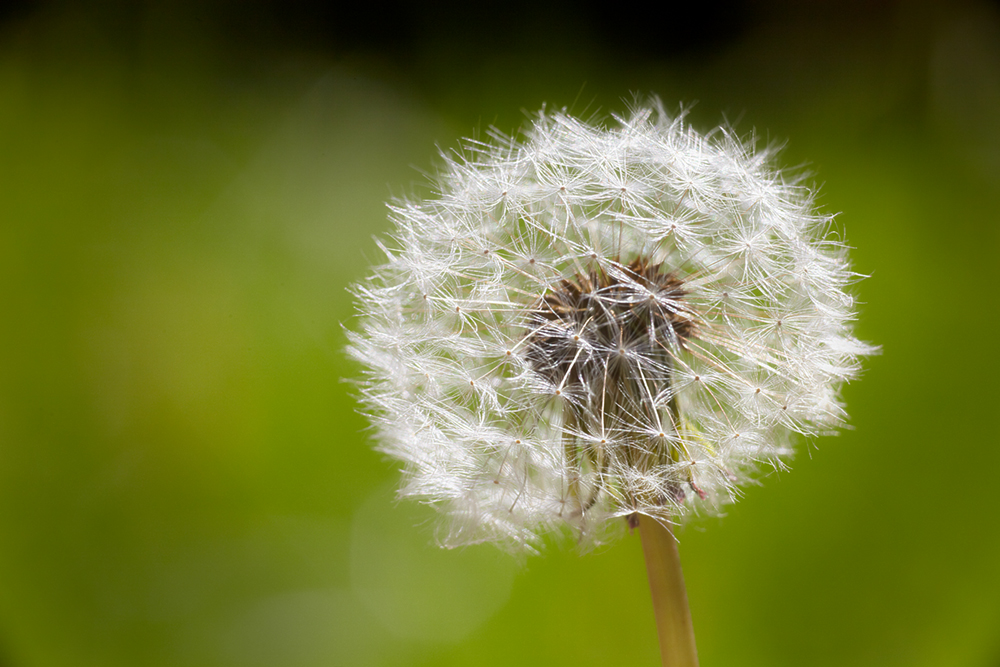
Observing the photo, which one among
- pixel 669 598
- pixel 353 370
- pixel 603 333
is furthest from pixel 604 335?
pixel 353 370

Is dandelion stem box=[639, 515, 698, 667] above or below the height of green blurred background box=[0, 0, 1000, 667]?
below

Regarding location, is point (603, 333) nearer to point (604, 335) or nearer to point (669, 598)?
point (604, 335)

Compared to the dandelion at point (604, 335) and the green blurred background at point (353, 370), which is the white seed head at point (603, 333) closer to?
the dandelion at point (604, 335)

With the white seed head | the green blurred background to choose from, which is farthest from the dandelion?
the green blurred background

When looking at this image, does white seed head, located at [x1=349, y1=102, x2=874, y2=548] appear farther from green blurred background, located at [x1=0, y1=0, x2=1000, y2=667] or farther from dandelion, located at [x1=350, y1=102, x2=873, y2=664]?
green blurred background, located at [x1=0, y1=0, x2=1000, y2=667]

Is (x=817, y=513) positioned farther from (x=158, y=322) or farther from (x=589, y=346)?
(x=158, y=322)

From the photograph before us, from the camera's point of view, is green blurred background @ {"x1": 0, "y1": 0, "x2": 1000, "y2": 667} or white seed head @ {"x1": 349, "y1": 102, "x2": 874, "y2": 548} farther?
green blurred background @ {"x1": 0, "y1": 0, "x2": 1000, "y2": 667}

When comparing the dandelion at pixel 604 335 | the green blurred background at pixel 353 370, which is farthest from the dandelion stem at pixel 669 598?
the green blurred background at pixel 353 370

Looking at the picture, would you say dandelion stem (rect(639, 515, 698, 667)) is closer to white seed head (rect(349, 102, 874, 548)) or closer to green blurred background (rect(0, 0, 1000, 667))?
white seed head (rect(349, 102, 874, 548))
